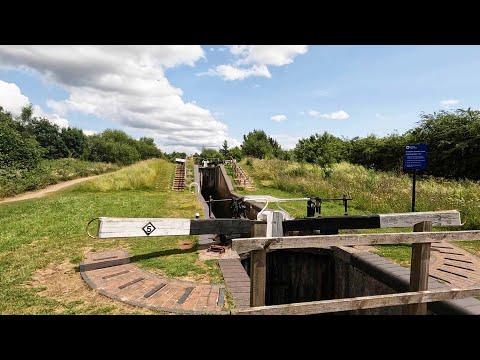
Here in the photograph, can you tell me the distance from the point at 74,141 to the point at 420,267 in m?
69.4

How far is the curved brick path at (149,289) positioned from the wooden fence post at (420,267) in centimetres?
219

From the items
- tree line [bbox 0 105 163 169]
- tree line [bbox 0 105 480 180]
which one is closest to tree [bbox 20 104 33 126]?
tree line [bbox 0 105 163 169]

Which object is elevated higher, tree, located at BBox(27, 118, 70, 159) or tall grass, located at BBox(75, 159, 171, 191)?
tree, located at BBox(27, 118, 70, 159)

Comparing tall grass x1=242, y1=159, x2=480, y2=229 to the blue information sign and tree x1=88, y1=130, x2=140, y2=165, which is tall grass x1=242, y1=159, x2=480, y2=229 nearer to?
the blue information sign

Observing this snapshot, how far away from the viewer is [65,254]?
19.7 ft

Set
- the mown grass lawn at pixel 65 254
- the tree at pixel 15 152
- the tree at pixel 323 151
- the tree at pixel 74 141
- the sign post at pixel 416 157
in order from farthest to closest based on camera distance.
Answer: the tree at pixel 74 141 → the tree at pixel 323 151 → the tree at pixel 15 152 → the sign post at pixel 416 157 → the mown grass lawn at pixel 65 254

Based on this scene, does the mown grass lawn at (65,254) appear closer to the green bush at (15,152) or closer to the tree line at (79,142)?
the green bush at (15,152)

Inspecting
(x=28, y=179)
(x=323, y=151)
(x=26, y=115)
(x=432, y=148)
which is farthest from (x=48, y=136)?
(x=432, y=148)

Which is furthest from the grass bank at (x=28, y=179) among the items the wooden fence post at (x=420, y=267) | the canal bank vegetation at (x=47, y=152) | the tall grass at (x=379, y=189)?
the wooden fence post at (x=420, y=267)

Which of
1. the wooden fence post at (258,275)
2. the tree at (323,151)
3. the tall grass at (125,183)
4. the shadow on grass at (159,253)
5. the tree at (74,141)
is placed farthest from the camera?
the tree at (74,141)

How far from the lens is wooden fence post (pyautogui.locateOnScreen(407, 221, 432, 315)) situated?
10.4 ft

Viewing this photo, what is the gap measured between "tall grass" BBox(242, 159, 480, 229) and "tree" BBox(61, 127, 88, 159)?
5349 cm

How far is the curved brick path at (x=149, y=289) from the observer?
3.84 meters
